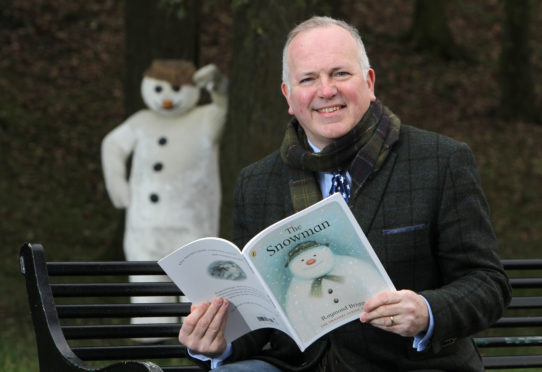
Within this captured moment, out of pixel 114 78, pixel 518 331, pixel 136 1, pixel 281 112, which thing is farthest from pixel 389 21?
pixel 281 112

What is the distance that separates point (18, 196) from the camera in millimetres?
13734

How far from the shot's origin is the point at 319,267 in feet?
9.48

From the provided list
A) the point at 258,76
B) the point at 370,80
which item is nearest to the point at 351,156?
the point at 370,80

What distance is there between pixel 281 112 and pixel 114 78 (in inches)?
438

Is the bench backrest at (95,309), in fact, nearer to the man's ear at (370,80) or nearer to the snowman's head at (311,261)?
the snowman's head at (311,261)

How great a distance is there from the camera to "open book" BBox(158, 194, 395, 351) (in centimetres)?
283

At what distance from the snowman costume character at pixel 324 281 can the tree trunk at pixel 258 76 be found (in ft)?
14.0

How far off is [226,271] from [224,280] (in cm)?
6

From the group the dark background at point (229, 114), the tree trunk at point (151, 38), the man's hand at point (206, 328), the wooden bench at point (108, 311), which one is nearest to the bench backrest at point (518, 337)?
the wooden bench at point (108, 311)

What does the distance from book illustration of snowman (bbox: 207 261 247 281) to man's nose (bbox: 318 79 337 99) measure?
0.65 m

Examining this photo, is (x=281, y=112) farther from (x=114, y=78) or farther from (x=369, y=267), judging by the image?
(x=114, y=78)

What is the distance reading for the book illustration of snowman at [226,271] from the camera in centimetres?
293

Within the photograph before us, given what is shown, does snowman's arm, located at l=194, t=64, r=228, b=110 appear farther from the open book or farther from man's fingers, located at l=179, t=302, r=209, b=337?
the open book


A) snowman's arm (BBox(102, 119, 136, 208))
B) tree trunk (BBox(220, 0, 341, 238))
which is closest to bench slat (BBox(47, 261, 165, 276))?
tree trunk (BBox(220, 0, 341, 238))
